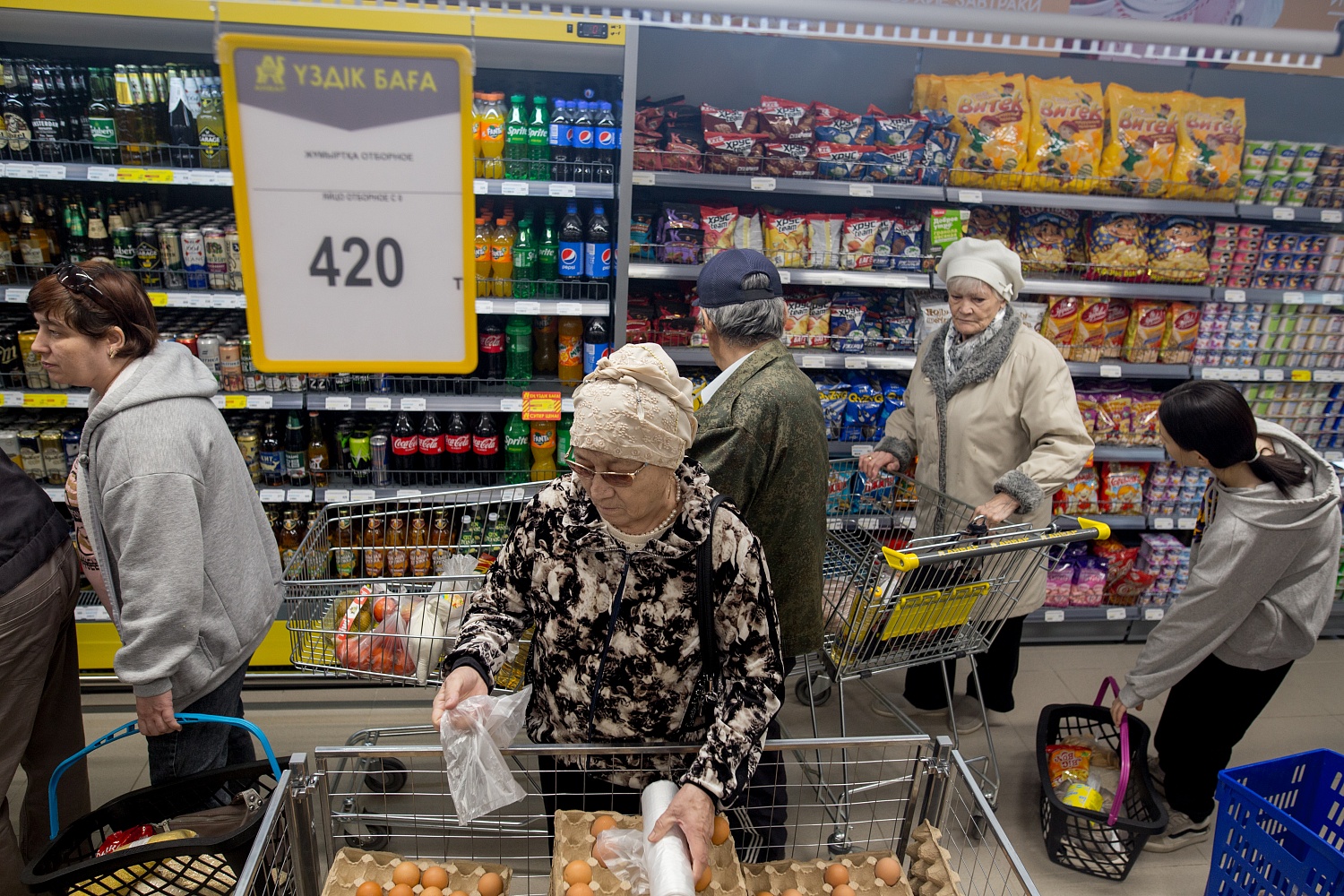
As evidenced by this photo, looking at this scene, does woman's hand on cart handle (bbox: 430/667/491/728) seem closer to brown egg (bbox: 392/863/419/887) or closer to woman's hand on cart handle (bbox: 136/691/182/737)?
brown egg (bbox: 392/863/419/887)

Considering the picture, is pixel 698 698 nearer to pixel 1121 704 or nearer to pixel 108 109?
pixel 1121 704

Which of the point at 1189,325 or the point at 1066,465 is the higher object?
the point at 1189,325

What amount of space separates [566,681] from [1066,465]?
6.24 ft

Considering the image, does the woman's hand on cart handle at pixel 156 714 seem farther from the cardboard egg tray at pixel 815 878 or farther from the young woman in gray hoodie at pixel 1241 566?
the young woman in gray hoodie at pixel 1241 566

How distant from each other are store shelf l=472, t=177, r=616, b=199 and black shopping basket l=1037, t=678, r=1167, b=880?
2.47m

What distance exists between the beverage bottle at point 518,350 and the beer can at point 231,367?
1.04 m

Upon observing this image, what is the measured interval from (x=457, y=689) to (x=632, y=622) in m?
0.33

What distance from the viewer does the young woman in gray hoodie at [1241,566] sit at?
239cm

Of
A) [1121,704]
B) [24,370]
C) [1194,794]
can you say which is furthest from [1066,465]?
[24,370]

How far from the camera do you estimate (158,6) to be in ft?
9.43

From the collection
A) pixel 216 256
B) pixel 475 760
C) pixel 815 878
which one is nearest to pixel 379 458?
pixel 216 256

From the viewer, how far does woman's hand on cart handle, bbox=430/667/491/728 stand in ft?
4.65

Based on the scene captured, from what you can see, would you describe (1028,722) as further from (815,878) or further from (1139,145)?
(1139,145)

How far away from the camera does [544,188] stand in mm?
3141
